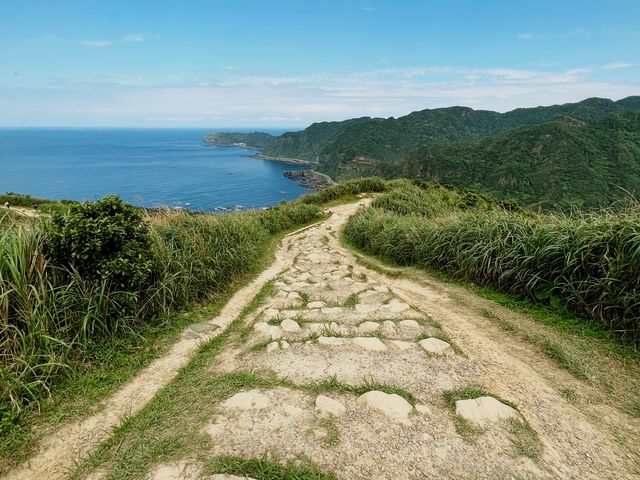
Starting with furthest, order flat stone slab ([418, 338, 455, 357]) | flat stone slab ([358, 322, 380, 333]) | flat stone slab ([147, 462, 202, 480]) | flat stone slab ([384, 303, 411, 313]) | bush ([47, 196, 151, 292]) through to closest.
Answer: flat stone slab ([384, 303, 411, 313]) → flat stone slab ([358, 322, 380, 333]) → bush ([47, 196, 151, 292]) → flat stone slab ([418, 338, 455, 357]) → flat stone slab ([147, 462, 202, 480])

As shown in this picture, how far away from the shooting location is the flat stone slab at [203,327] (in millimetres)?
4672

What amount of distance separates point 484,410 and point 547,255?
3.44 meters

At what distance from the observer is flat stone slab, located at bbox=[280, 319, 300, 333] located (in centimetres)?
425

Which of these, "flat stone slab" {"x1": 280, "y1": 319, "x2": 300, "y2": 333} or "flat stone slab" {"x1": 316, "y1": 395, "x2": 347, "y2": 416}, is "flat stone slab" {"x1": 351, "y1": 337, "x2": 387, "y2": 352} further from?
"flat stone slab" {"x1": 316, "y1": 395, "x2": 347, "y2": 416}

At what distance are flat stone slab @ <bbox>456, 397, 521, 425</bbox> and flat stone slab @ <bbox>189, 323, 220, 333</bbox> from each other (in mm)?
3359

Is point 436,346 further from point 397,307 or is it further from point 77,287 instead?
point 77,287

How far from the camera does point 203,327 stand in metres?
4.77

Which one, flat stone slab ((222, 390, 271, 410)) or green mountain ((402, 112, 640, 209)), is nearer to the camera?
flat stone slab ((222, 390, 271, 410))

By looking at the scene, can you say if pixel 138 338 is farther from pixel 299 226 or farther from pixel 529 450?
pixel 299 226

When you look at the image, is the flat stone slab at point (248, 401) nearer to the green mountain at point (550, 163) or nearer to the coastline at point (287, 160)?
the green mountain at point (550, 163)

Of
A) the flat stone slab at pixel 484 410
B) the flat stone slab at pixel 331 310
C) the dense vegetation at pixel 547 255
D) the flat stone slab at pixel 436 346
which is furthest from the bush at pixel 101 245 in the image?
the dense vegetation at pixel 547 255

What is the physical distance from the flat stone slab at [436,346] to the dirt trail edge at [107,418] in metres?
2.75


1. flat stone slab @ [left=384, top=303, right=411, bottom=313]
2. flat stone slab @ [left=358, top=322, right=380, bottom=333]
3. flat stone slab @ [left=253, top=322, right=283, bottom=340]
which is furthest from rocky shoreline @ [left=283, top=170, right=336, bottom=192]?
flat stone slab @ [left=358, top=322, right=380, bottom=333]

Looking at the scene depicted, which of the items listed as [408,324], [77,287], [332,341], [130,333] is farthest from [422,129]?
[77,287]
